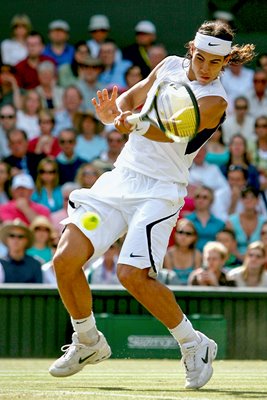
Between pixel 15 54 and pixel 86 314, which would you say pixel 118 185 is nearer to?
pixel 86 314

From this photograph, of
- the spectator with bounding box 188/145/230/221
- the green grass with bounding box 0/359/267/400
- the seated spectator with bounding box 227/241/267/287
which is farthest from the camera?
the spectator with bounding box 188/145/230/221

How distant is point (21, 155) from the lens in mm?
14383

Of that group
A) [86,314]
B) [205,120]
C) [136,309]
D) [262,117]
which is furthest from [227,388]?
[262,117]

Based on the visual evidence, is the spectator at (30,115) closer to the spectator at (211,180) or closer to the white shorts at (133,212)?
the spectator at (211,180)

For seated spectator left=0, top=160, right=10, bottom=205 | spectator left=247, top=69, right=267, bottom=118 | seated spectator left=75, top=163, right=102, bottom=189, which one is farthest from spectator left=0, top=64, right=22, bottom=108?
spectator left=247, top=69, right=267, bottom=118

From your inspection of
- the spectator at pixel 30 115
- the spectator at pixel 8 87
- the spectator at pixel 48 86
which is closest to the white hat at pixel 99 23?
the spectator at pixel 48 86

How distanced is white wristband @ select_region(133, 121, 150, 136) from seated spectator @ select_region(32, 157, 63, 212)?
7084mm

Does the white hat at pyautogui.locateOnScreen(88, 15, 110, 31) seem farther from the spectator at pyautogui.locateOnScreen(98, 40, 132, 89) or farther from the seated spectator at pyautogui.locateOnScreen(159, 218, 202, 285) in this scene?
the seated spectator at pyautogui.locateOnScreen(159, 218, 202, 285)

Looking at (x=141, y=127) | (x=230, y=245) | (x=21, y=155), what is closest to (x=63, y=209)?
(x=21, y=155)

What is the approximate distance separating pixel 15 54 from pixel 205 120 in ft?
30.3

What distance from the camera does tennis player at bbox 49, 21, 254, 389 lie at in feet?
22.3

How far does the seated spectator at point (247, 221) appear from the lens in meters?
13.4

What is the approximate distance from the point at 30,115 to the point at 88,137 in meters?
0.81

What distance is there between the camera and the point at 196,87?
6.92 metres
